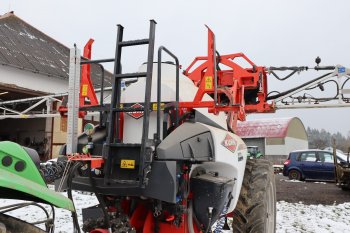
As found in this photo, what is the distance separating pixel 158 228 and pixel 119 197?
53cm

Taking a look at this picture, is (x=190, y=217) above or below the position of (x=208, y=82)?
below

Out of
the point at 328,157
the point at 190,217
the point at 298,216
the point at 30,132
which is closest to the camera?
the point at 190,217

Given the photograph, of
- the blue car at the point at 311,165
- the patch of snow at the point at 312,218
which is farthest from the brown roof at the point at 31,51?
the patch of snow at the point at 312,218

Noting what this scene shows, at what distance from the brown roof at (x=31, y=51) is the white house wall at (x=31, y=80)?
0.24m

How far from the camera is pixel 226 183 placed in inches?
137

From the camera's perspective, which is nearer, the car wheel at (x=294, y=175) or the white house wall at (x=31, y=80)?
the white house wall at (x=31, y=80)

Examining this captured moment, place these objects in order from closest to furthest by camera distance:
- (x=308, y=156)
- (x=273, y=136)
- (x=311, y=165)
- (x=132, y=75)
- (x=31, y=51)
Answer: (x=132, y=75) < (x=311, y=165) < (x=308, y=156) < (x=31, y=51) < (x=273, y=136)

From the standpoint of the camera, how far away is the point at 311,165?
56.6 ft

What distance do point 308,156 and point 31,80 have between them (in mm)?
13350

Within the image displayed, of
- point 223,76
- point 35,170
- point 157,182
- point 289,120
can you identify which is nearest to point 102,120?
point 157,182

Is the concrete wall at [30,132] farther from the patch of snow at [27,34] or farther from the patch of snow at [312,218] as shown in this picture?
the patch of snow at [312,218]

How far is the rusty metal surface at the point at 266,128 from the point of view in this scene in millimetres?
37938

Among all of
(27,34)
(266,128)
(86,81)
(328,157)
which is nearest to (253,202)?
(86,81)

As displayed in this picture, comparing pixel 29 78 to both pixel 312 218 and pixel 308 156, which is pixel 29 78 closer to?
pixel 308 156
